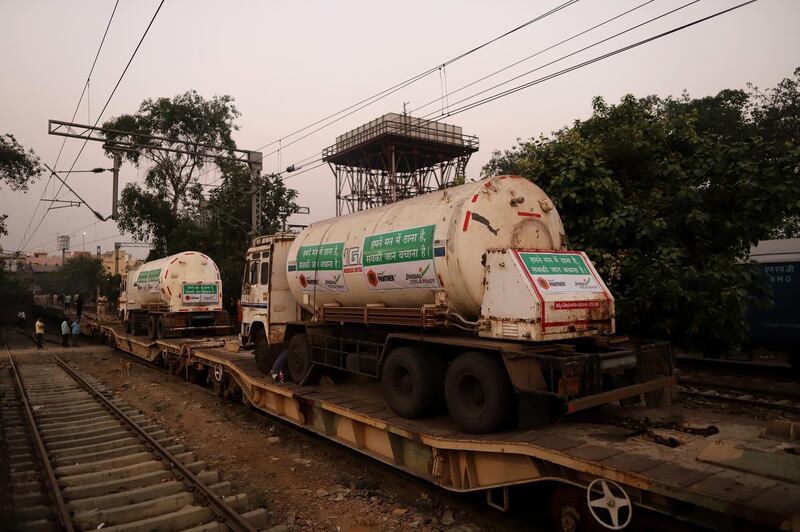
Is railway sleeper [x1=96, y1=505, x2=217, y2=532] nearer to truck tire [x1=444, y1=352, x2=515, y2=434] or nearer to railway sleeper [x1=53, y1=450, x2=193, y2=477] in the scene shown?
railway sleeper [x1=53, y1=450, x2=193, y2=477]

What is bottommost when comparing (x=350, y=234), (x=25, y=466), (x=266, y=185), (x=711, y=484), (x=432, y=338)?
(x=25, y=466)

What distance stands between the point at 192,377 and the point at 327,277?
847cm

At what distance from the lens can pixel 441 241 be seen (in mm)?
6340

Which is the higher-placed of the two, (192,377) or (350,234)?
(350,234)

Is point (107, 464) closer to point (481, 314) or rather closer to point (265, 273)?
point (265, 273)

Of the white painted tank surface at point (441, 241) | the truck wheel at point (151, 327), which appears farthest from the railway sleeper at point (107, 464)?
the truck wheel at point (151, 327)

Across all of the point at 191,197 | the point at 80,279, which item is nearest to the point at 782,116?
the point at 191,197

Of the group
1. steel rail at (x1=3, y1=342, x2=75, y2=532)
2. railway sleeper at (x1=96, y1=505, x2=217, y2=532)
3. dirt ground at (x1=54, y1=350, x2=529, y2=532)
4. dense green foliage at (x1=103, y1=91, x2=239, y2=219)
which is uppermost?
dense green foliage at (x1=103, y1=91, x2=239, y2=219)

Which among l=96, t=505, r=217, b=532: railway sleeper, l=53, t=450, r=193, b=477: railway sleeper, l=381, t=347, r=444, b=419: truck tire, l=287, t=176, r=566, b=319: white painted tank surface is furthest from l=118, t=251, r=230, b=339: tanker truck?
l=381, t=347, r=444, b=419: truck tire

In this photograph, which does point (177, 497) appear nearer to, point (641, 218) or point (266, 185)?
point (641, 218)

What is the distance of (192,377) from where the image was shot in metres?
14.7

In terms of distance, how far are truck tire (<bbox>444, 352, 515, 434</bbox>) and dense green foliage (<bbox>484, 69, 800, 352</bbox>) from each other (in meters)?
3.69

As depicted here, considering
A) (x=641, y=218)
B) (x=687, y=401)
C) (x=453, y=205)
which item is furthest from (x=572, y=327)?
(x=687, y=401)

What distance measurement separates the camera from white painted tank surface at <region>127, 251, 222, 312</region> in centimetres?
1825
